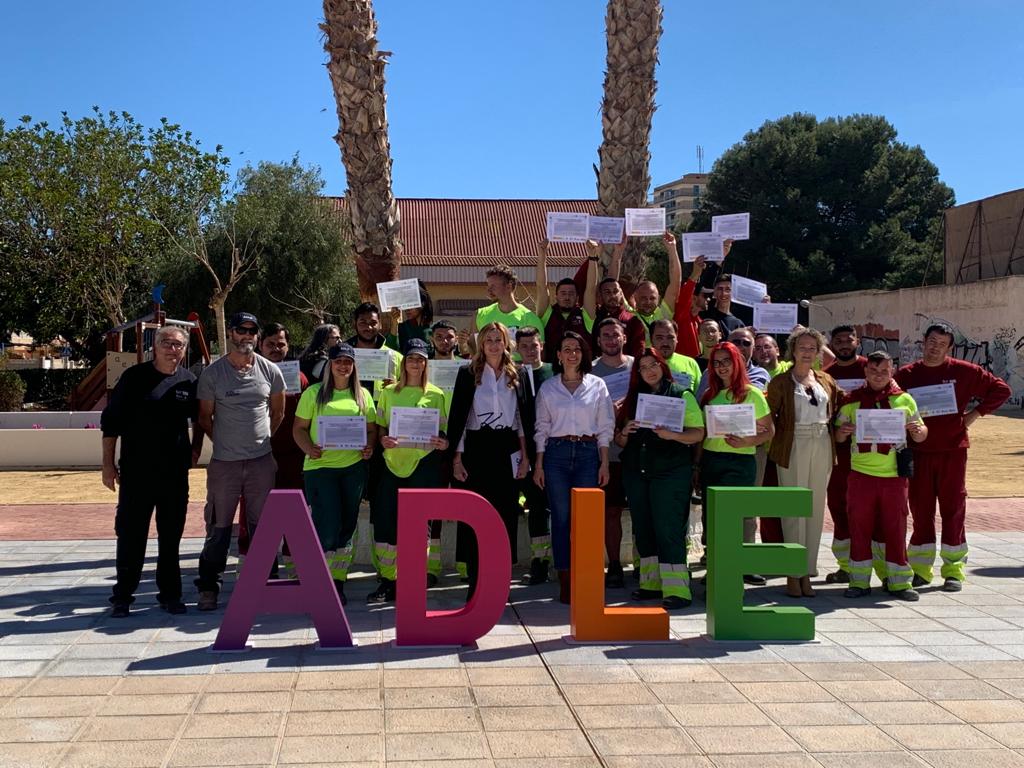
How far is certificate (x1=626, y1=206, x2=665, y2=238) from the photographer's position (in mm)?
8992

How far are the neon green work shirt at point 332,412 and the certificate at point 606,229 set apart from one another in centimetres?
305

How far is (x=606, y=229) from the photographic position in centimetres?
915

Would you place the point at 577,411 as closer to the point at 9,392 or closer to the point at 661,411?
the point at 661,411

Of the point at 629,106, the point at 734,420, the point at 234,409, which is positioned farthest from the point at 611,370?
the point at 629,106

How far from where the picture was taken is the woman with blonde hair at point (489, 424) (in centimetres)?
727

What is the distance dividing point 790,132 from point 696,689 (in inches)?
1874

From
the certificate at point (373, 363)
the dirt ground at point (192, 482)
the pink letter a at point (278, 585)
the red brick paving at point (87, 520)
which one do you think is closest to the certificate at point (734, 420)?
the certificate at point (373, 363)

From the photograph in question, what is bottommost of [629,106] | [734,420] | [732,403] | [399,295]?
[734,420]

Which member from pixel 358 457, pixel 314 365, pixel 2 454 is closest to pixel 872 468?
pixel 358 457

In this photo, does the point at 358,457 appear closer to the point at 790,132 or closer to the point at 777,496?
the point at 777,496

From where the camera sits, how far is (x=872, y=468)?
745 centimetres

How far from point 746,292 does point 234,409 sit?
4.76 metres

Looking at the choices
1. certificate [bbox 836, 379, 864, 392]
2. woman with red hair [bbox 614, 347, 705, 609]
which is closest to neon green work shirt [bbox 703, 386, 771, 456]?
woman with red hair [bbox 614, 347, 705, 609]

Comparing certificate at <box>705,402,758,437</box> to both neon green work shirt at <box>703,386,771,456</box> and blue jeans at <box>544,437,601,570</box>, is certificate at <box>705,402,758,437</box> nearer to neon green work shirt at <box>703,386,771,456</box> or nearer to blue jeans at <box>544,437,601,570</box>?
neon green work shirt at <box>703,386,771,456</box>
